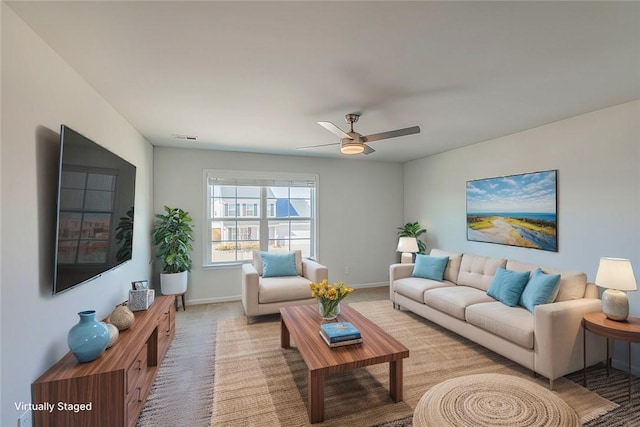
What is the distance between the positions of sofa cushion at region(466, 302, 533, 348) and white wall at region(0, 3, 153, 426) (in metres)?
3.40

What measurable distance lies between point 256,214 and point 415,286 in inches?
111

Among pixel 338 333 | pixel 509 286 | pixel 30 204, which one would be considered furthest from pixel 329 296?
pixel 30 204

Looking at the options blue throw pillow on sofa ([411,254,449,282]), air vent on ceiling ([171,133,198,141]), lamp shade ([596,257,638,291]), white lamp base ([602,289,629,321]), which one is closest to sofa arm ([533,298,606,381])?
white lamp base ([602,289,629,321])

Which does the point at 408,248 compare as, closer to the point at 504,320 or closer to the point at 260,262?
the point at 504,320

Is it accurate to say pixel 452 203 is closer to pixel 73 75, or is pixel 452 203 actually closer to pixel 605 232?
pixel 605 232

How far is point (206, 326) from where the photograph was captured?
12.1 ft

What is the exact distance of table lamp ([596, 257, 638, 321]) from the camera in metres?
2.31

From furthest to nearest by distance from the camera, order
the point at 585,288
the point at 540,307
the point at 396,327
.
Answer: the point at 396,327, the point at 585,288, the point at 540,307

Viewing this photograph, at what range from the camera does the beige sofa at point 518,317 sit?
236 cm

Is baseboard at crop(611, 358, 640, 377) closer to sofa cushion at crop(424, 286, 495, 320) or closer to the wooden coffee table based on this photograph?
sofa cushion at crop(424, 286, 495, 320)

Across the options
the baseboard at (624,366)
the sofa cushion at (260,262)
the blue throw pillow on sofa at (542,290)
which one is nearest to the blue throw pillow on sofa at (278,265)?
the sofa cushion at (260,262)

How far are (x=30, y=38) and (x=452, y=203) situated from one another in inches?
193

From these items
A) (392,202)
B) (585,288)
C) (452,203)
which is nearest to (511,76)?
(585,288)

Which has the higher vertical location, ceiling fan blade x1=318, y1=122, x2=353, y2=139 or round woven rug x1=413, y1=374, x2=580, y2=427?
ceiling fan blade x1=318, y1=122, x2=353, y2=139
